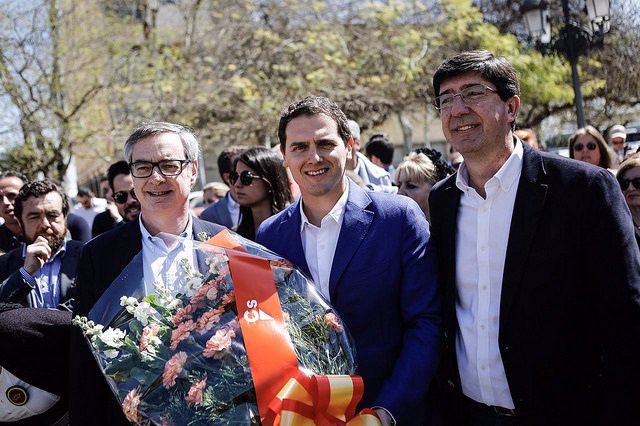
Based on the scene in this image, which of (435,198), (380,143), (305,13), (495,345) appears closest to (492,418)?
(495,345)

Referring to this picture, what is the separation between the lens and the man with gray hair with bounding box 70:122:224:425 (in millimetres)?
2633

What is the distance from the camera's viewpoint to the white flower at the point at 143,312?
212 cm

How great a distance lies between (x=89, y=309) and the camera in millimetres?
2693

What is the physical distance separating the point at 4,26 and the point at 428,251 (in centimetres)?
1281

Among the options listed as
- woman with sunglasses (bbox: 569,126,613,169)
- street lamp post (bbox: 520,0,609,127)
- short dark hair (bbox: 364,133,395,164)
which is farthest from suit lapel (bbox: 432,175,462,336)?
street lamp post (bbox: 520,0,609,127)

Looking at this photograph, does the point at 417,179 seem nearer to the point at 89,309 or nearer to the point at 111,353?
the point at 89,309

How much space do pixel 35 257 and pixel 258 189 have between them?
159 centimetres

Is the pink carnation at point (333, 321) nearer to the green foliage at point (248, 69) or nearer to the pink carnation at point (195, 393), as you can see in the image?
the pink carnation at point (195, 393)

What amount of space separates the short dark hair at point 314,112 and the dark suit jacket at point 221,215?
319cm

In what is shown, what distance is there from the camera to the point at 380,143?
7957 mm

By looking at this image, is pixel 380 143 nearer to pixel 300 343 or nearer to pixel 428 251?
pixel 428 251

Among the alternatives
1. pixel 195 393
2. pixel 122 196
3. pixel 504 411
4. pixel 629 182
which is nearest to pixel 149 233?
pixel 195 393

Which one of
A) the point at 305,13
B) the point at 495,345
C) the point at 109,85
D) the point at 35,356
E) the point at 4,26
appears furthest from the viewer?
the point at 305,13

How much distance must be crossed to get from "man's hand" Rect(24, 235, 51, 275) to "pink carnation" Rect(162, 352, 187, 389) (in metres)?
2.01
